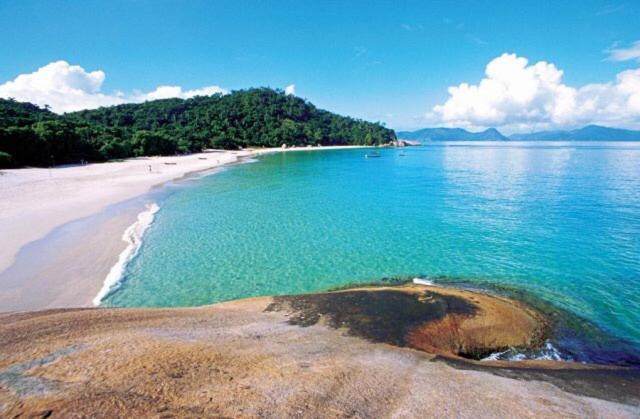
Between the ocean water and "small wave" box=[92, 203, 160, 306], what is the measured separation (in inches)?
11.9

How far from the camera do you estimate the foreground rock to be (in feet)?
17.5

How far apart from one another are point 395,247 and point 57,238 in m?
19.8

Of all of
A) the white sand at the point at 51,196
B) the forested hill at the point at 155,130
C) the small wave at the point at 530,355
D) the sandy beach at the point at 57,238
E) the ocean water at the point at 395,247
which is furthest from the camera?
the forested hill at the point at 155,130

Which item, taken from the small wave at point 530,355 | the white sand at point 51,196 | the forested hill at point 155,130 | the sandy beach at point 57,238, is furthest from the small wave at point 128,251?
the forested hill at point 155,130

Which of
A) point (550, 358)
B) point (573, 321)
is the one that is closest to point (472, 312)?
point (550, 358)

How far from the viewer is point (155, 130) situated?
120 metres

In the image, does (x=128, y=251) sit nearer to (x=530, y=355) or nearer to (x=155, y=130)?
(x=530, y=355)

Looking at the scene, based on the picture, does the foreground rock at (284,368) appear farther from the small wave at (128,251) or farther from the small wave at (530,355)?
the small wave at (128,251)

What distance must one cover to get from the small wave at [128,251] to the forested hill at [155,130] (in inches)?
1544

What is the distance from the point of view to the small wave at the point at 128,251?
1345 cm

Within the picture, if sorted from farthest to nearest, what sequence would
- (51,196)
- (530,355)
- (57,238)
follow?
(51,196)
(57,238)
(530,355)

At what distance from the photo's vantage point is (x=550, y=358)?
30.1ft

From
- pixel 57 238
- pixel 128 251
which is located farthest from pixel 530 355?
pixel 57 238

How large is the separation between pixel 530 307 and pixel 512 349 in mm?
3713
